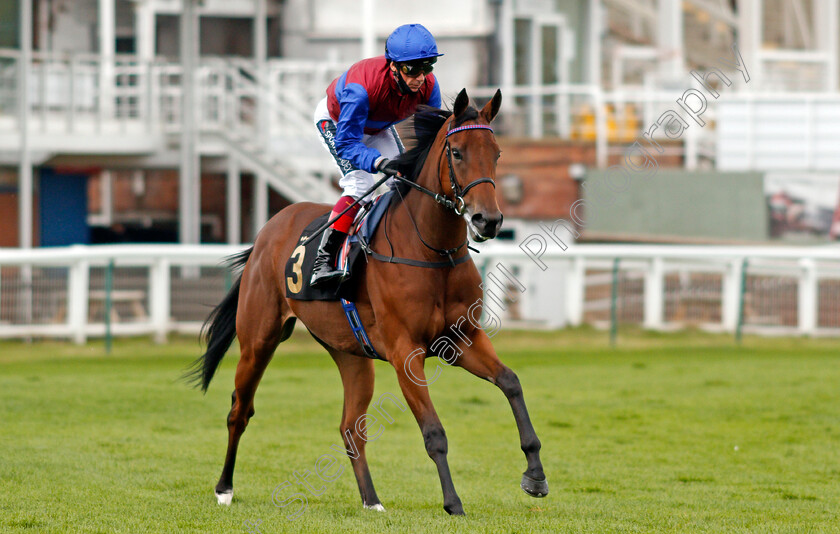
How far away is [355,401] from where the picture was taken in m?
5.54

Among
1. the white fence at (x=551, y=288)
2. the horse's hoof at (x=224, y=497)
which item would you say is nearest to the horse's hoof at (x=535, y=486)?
the horse's hoof at (x=224, y=497)

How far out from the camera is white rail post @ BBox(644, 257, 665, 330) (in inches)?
481

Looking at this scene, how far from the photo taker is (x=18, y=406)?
8.21 metres

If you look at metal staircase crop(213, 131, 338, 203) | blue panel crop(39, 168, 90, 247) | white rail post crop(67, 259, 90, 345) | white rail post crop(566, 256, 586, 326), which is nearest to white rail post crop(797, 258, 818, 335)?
white rail post crop(566, 256, 586, 326)

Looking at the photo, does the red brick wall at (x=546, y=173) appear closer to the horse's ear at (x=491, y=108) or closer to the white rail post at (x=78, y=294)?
the white rail post at (x=78, y=294)

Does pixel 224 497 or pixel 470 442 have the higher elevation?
pixel 224 497

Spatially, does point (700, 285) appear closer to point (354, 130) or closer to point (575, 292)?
point (575, 292)

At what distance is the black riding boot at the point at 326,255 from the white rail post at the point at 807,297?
7912mm

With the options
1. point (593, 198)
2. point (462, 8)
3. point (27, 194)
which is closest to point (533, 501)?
point (27, 194)

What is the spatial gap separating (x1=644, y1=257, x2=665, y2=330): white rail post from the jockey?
7293 mm

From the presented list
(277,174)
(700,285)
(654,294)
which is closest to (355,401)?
(654,294)

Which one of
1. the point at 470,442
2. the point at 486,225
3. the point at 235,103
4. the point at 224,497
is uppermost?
the point at 235,103

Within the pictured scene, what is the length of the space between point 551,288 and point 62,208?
6.37 metres

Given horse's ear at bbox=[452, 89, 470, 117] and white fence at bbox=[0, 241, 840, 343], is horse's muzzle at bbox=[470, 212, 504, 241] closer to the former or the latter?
horse's ear at bbox=[452, 89, 470, 117]
